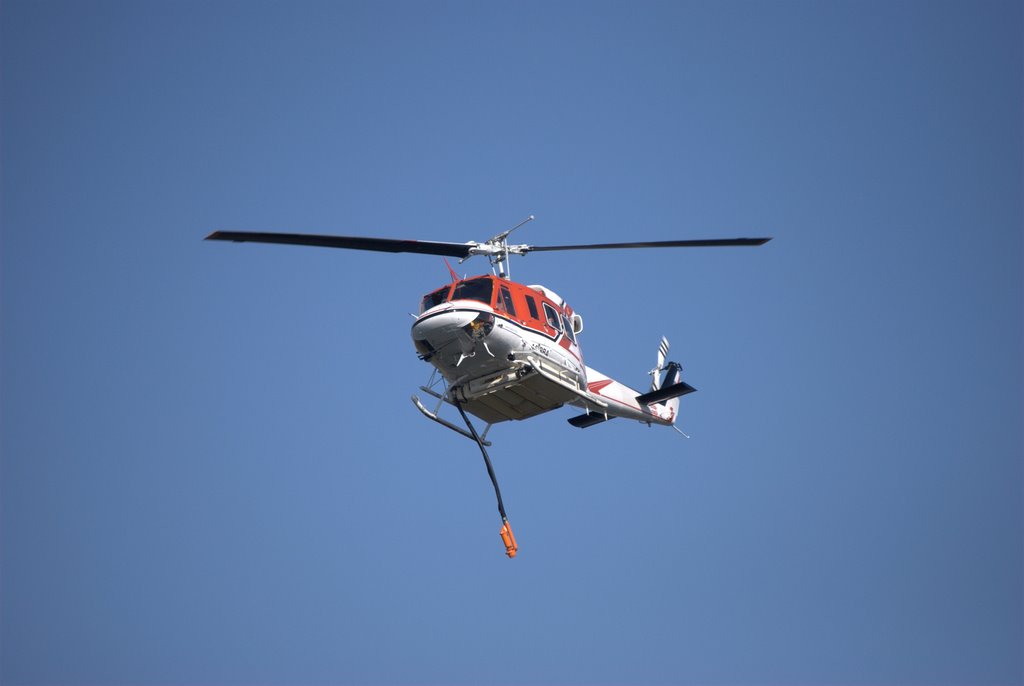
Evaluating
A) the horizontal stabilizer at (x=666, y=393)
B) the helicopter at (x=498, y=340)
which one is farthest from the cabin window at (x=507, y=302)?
the horizontal stabilizer at (x=666, y=393)

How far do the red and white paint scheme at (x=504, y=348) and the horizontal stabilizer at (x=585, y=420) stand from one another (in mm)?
1063

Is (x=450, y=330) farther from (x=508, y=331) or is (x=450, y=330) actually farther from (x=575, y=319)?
(x=575, y=319)

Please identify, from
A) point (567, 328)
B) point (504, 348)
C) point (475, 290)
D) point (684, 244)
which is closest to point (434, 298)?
point (475, 290)

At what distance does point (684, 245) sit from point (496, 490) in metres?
6.27

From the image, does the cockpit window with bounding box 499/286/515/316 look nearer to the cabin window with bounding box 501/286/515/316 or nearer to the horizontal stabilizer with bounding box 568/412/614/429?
the cabin window with bounding box 501/286/515/316

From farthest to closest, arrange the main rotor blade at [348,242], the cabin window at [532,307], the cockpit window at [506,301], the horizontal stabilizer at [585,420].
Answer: the horizontal stabilizer at [585,420] → the cabin window at [532,307] → the cockpit window at [506,301] → the main rotor blade at [348,242]

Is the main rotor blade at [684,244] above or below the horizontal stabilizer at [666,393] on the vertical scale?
above

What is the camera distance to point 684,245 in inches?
904

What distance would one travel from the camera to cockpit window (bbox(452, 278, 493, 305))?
22.7 metres

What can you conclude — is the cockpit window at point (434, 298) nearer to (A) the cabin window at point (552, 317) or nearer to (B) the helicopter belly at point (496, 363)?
(B) the helicopter belly at point (496, 363)

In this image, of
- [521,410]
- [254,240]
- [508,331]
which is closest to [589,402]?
[521,410]

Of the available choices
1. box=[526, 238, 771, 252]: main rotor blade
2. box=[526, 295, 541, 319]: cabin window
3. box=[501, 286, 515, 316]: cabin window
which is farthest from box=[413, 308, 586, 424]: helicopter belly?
box=[526, 238, 771, 252]: main rotor blade

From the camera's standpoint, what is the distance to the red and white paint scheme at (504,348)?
22.6 meters

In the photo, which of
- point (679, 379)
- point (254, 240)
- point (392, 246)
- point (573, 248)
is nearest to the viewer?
point (254, 240)
